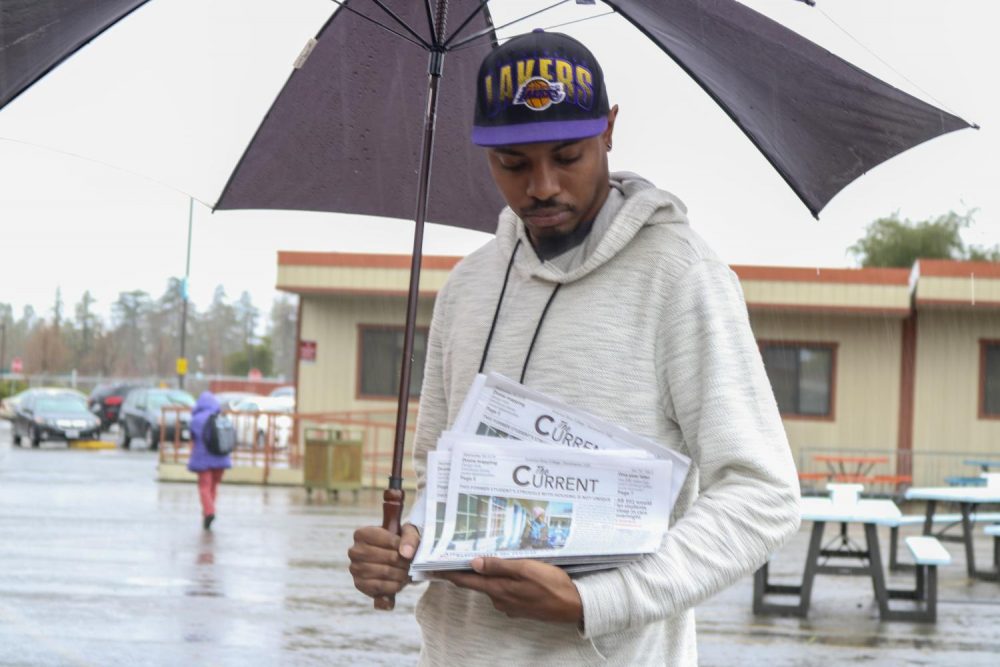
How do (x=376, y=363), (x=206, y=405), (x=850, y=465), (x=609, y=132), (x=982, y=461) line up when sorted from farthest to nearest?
(x=376, y=363) < (x=850, y=465) < (x=982, y=461) < (x=206, y=405) < (x=609, y=132)

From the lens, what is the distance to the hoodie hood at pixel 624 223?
2.34 m

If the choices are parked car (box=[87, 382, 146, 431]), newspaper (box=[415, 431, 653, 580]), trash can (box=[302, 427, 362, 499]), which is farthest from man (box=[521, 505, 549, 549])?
parked car (box=[87, 382, 146, 431])

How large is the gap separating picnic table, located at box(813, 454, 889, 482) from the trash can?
25.2 ft

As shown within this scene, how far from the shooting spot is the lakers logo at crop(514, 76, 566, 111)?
2243 millimetres

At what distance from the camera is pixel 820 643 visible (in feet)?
31.5

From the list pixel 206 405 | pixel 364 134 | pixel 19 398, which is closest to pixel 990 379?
pixel 206 405

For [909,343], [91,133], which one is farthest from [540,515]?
[909,343]

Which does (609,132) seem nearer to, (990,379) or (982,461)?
(982,461)

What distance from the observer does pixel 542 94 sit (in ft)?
7.38

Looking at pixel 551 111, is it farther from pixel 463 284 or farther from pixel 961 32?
pixel 961 32

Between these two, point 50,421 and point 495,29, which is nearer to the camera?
point 495,29

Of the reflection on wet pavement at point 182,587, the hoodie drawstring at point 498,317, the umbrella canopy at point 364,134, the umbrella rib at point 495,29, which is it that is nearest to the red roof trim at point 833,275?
the reflection on wet pavement at point 182,587

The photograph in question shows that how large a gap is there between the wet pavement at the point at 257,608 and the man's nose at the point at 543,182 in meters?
6.56

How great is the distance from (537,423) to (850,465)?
76.9ft
